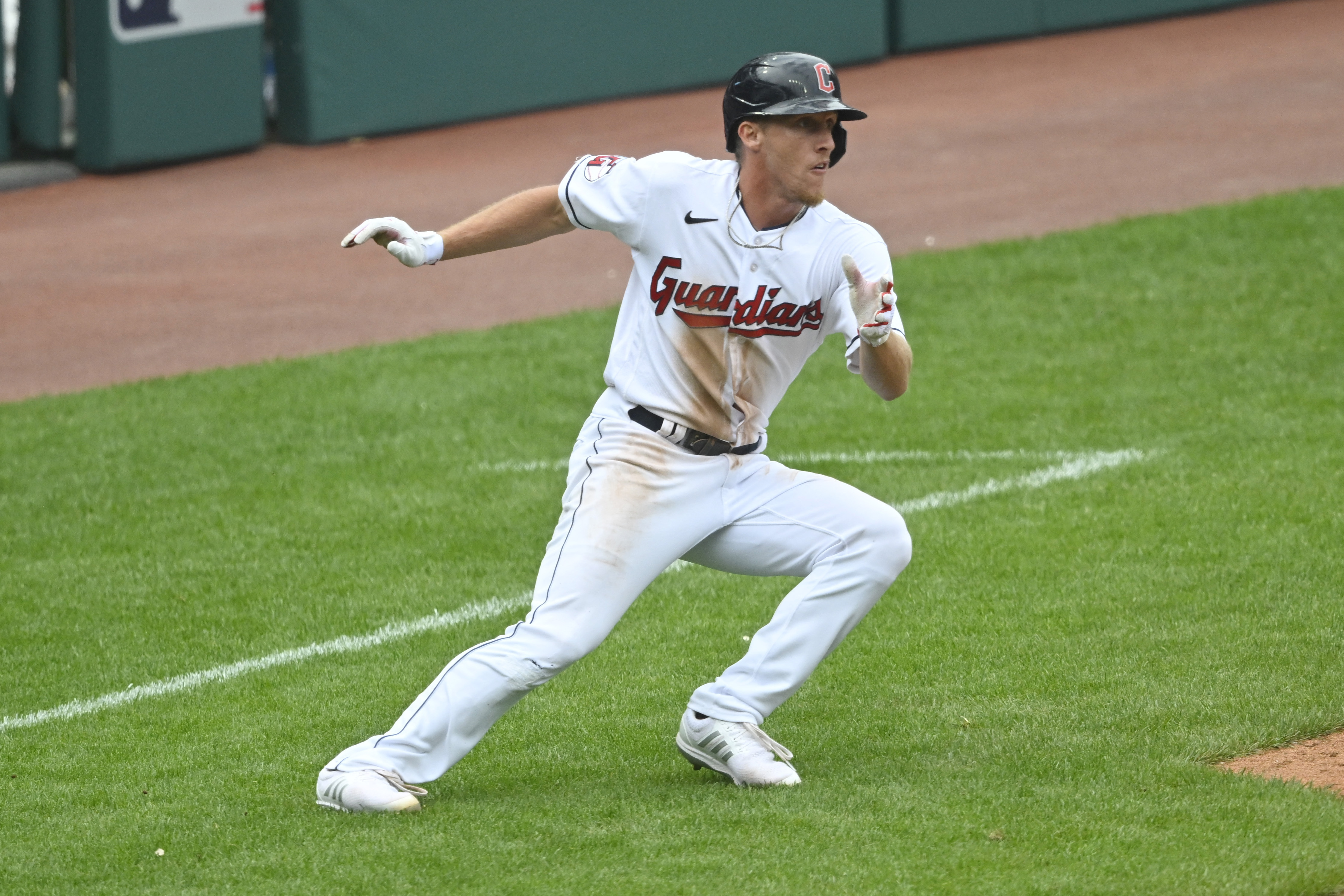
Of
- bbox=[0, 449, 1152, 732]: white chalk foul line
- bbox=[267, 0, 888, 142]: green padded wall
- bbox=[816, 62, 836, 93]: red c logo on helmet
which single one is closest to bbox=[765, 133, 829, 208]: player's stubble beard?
bbox=[816, 62, 836, 93]: red c logo on helmet

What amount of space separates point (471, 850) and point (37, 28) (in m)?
11.3

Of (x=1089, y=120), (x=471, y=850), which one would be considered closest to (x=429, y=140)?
(x=1089, y=120)

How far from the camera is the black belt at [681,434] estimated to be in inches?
188

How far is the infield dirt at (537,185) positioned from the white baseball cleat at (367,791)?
19.8 ft

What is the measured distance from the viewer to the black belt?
478cm

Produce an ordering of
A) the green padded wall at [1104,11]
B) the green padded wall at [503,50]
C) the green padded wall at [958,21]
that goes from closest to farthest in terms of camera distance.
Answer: the green padded wall at [503,50] → the green padded wall at [958,21] → the green padded wall at [1104,11]

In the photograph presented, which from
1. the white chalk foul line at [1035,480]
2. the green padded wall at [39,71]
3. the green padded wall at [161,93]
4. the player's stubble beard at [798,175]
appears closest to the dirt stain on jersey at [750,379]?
the player's stubble beard at [798,175]

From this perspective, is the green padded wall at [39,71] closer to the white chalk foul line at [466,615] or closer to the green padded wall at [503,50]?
the green padded wall at [503,50]

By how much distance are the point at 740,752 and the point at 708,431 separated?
804 millimetres

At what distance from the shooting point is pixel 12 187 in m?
14.6

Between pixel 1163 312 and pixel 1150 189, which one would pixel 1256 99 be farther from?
pixel 1163 312

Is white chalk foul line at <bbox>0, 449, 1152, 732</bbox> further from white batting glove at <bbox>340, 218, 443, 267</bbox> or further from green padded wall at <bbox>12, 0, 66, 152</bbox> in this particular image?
green padded wall at <bbox>12, 0, 66, 152</bbox>

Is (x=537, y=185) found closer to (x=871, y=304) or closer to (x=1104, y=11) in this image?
(x=1104, y=11)

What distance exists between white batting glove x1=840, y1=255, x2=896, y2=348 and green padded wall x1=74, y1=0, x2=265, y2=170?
35.4ft
